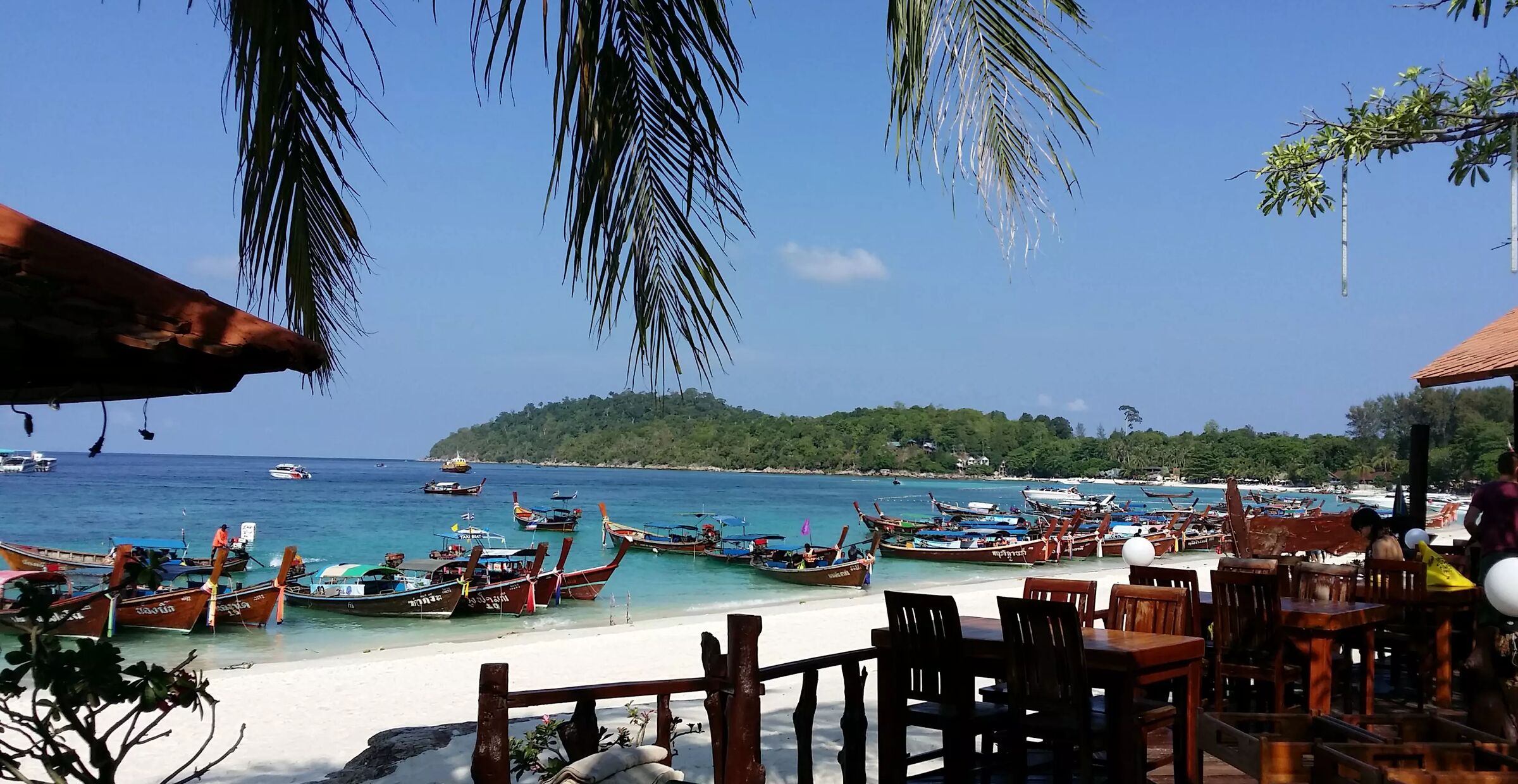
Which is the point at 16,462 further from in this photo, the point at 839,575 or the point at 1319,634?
the point at 1319,634

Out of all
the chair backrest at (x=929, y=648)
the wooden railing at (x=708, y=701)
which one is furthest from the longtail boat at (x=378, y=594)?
the wooden railing at (x=708, y=701)

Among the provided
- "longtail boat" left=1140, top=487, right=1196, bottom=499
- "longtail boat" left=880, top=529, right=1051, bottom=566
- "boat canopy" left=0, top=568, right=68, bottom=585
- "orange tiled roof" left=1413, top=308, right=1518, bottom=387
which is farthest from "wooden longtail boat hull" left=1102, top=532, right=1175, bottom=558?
"boat canopy" left=0, top=568, right=68, bottom=585

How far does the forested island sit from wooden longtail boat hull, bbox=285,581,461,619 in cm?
7703

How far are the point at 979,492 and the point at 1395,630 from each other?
107824mm

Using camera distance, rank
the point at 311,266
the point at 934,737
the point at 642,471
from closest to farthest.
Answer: the point at 311,266 < the point at 934,737 < the point at 642,471

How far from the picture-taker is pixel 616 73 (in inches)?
119

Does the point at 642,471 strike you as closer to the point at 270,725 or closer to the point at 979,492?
the point at 979,492

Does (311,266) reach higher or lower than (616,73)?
lower

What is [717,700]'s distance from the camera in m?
3.58

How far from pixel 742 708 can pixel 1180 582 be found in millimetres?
3095

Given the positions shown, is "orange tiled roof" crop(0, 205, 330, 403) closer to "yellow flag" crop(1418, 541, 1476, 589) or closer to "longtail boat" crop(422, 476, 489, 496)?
"yellow flag" crop(1418, 541, 1476, 589)

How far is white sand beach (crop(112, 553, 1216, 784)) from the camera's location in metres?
7.69

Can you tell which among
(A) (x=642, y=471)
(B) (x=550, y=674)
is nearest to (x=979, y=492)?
(A) (x=642, y=471)

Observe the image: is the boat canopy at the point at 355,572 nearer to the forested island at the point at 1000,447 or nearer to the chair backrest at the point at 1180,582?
the chair backrest at the point at 1180,582
